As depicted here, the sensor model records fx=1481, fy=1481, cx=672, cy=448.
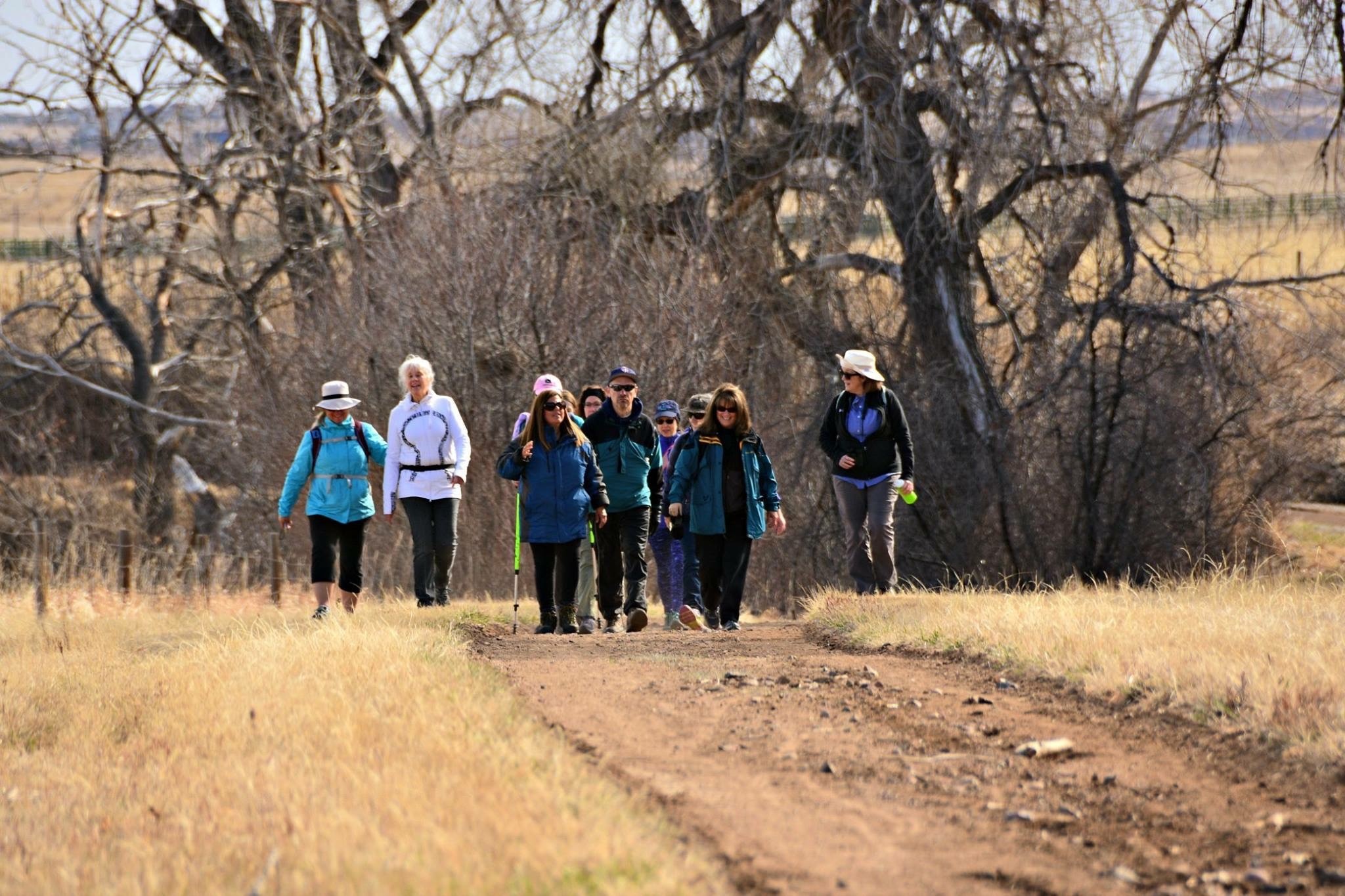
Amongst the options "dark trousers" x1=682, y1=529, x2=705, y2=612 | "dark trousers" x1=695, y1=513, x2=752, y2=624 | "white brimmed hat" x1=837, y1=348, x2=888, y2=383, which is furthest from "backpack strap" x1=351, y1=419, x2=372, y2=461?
"white brimmed hat" x1=837, y1=348, x2=888, y2=383

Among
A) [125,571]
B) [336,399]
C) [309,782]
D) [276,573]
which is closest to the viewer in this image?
[309,782]

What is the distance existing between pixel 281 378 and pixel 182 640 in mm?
13527

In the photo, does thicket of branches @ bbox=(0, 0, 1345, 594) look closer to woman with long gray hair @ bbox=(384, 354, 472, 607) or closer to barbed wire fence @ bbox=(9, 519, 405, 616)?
barbed wire fence @ bbox=(9, 519, 405, 616)

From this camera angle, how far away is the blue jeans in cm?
1200

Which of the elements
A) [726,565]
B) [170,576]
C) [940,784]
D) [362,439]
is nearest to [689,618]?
[726,565]

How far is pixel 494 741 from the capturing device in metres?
5.80

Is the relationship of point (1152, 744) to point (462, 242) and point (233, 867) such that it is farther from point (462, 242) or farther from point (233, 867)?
point (462, 242)

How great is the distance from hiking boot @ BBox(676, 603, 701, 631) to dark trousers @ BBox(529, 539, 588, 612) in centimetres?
83

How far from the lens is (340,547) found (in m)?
11.5

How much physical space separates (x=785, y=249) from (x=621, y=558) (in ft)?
32.2

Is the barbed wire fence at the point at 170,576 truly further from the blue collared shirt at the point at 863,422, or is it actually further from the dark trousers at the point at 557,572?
the blue collared shirt at the point at 863,422

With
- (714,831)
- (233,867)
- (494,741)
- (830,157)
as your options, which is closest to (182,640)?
(494,741)

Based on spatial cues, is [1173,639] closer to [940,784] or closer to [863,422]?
[940,784]

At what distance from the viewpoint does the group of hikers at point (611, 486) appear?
10.4 meters
